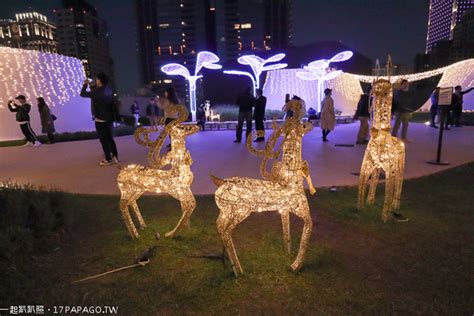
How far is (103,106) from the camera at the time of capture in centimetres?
657

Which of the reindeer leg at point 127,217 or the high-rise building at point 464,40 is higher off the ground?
the high-rise building at point 464,40

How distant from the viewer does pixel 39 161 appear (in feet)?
26.1

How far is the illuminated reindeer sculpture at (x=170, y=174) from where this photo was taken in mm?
3158

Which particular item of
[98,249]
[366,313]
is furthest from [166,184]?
[366,313]

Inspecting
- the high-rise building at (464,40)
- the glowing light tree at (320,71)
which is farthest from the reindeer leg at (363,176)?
the high-rise building at (464,40)

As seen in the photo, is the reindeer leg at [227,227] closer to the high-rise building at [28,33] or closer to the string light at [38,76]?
the string light at [38,76]

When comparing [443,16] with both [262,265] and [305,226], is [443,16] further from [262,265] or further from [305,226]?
[262,265]

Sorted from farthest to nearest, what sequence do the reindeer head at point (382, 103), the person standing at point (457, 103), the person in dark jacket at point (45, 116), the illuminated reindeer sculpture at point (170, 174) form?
1. the person standing at point (457, 103)
2. the person in dark jacket at point (45, 116)
3. the reindeer head at point (382, 103)
4. the illuminated reindeer sculpture at point (170, 174)

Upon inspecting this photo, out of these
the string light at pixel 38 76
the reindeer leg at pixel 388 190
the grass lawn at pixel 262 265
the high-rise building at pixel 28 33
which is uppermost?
the high-rise building at pixel 28 33

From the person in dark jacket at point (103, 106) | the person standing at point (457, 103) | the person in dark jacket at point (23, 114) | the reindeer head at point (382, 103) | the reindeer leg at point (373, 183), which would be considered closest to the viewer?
the reindeer head at point (382, 103)

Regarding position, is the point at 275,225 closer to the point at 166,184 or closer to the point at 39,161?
the point at 166,184

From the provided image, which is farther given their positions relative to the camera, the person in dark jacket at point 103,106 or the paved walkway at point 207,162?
the person in dark jacket at point 103,106

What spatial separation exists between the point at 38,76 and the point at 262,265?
50.5 ft

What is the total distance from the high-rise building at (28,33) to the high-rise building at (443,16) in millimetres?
65005
